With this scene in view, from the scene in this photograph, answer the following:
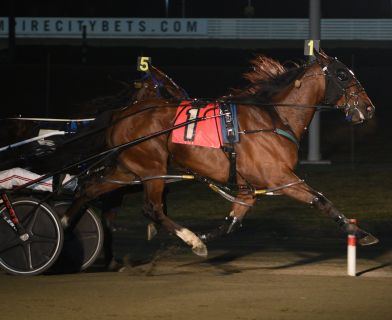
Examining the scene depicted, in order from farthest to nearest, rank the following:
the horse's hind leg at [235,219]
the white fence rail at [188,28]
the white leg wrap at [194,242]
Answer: the white fence rail at [188,28], the horse's hind leg at [235,219], the white leg wrap at [194,242]

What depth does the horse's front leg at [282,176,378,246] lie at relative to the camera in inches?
386

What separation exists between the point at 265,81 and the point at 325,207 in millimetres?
1563

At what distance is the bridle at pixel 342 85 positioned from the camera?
10.3 meters

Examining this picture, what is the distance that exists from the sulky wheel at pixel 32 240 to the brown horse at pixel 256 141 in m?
0.45

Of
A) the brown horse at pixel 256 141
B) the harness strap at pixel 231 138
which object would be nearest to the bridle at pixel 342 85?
the brown horse at pixel 256 141

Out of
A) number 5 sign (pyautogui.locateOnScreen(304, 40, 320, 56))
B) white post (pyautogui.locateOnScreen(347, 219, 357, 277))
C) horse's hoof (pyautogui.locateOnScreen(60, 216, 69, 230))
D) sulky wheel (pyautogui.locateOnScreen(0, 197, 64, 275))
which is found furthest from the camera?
number 5 sign (pyautogui.locateOnScreen(304, 40, 320, 56))

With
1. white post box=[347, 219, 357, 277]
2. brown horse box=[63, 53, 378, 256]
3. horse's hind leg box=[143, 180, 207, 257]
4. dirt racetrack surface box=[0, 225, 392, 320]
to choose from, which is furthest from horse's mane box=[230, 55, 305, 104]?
dirt racetrack surface box=[0, 225, 392, 320]

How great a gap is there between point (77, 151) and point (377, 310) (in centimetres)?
381

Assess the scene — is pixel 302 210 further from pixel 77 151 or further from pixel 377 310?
pixel 377 310

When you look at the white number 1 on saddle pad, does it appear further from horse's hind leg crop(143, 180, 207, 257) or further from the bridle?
the bridle

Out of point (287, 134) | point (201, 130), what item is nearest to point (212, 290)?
point (201, 130)

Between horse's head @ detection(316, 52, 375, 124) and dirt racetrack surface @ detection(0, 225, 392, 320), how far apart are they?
5.10ft

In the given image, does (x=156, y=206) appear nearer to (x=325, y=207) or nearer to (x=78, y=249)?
(x=78, y=249)

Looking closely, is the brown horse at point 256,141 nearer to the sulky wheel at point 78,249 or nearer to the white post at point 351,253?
the white post at point 351,253
